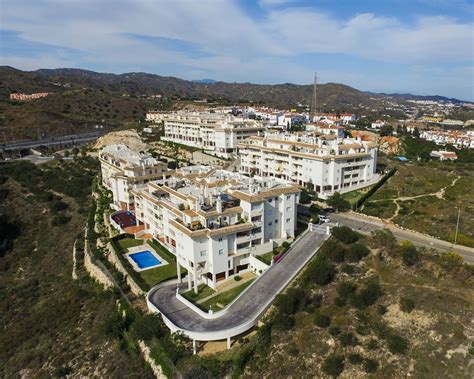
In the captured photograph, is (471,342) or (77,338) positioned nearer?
(471,342)

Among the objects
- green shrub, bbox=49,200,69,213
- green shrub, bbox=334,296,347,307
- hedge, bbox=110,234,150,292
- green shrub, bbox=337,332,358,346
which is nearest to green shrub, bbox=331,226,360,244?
green shrub, bbox=334,296,347,307

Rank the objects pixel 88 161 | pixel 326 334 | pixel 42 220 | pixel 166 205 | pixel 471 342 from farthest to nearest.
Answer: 1. pixel 88 161
2. pixel 42 220
3. pixel 166 205
4. pixel 326 334
5. pixel 471 342

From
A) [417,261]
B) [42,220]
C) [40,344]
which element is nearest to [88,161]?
[42,220]

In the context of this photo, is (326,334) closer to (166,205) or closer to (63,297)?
(166,205)

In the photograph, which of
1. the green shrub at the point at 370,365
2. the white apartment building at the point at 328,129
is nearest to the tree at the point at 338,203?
the green shrub at the point at 370,365

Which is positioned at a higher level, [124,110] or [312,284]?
[124,110]

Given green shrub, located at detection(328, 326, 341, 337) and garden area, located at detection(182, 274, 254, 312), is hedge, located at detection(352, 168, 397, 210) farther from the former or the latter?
green shrub, located at detection(328, 326, 341, 337)

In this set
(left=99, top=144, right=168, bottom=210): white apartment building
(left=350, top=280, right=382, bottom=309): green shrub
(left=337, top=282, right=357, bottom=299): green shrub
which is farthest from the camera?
(left=99, top=144, right=168, bottom=210): white apartment building
